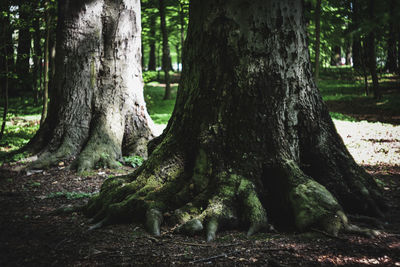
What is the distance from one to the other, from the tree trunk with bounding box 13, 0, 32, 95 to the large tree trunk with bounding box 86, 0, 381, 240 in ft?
21.3

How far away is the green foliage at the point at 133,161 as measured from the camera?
6102 mm

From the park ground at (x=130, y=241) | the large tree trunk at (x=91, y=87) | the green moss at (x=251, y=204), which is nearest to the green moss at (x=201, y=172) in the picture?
the green moss at (x=251, y=204)

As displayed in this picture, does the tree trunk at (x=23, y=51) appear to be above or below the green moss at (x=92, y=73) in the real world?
above

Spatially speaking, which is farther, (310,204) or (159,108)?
(159,108)

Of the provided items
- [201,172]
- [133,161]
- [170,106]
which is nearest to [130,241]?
[201,172]

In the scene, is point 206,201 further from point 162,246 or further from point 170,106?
point 170,106

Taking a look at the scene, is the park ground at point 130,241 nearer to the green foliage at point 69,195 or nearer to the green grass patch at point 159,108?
the green foliage at point 69,195

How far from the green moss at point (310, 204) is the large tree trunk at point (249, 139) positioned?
0.01 metres

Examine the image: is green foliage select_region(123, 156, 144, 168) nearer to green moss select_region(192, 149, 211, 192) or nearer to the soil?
the soil

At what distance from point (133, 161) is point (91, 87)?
1864 mm

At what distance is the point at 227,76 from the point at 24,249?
2689mm

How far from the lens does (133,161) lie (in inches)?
243

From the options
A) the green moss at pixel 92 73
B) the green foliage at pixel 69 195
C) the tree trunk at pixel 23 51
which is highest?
the tree trunk at pixel 23 51

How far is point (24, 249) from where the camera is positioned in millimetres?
2762
